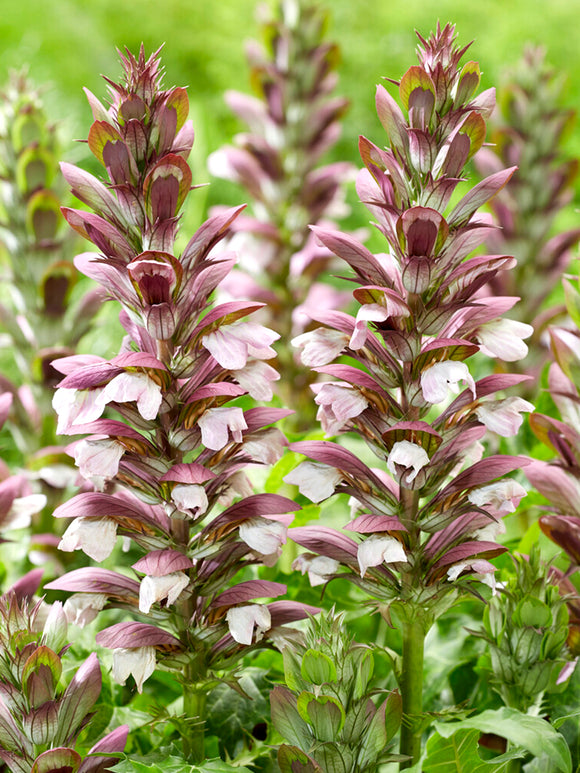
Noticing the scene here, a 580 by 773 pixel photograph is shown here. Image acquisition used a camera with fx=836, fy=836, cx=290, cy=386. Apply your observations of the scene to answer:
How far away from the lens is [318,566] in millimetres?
465

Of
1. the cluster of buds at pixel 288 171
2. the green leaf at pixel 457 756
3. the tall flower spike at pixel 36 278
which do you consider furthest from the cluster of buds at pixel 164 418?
the cluster of buds at pixel 288 171

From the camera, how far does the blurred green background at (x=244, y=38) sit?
1.76 metres

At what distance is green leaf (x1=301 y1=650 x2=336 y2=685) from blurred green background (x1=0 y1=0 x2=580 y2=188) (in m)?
1.43

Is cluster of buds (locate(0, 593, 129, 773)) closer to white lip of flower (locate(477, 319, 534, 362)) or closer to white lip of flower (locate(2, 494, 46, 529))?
white lip of flower (locate(2, 494, 46, 529))

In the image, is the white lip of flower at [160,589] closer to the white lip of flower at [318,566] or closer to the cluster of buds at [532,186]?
the white lip of flower at [318,566]

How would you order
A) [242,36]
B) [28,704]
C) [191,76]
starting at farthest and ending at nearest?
1. [191,76]
2. [242,36]
3. [28,704]

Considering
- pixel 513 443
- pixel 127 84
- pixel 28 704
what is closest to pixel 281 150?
pixel 513 443

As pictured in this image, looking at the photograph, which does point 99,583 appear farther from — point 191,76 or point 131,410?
point 191,76

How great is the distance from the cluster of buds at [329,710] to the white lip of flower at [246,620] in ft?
0.08

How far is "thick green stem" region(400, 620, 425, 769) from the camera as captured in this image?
0.47 metres

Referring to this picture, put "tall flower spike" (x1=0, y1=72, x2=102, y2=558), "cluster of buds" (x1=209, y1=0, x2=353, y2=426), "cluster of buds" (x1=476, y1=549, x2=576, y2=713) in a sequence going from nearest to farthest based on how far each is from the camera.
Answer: "cluster of buds" (x1=476, y1=549, x2=576, y2=713), "tall flower spike" (x1=0, y1=72, x2=102, y2=558), "cluster of buds" (x1=209, y1=0, x2=353, y2=426)

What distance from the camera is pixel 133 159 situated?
431 millimetres

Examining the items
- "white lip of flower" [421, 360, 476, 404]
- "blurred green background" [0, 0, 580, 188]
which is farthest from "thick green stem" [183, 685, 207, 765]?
"blurred green background" [0, 0, 580, 188]

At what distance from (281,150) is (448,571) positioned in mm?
658
